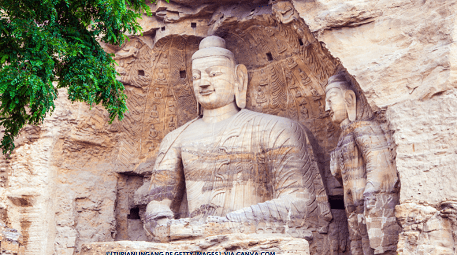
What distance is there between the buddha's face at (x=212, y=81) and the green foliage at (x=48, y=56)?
2195mm

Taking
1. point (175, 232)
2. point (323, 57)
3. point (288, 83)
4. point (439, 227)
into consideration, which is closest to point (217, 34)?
point (288, 83)

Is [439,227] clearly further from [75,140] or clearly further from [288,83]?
[75,140]

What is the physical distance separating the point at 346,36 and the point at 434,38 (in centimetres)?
102

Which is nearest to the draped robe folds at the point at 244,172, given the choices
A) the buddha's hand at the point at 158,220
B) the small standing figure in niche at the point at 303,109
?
the buddha's hand at the point at 158,220

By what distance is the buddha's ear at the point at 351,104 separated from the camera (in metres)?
6.96

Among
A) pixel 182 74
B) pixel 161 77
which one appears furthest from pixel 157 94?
pixel 182 74

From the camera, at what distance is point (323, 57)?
Result: 297 inches

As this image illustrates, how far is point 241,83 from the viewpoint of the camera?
28.3ft

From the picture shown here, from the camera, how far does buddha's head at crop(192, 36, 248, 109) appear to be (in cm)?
838

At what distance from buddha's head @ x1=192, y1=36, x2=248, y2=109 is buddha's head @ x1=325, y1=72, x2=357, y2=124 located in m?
1.69

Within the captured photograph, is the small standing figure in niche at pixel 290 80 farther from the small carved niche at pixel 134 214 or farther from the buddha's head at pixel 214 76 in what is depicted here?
the small carved niche at pixel 134 214

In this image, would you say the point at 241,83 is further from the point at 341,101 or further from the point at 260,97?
the point at 341,101

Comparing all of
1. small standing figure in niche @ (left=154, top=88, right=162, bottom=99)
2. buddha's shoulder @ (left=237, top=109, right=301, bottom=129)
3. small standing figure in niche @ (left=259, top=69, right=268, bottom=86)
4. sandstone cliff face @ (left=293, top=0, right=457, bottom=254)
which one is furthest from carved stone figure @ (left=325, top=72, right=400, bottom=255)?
small standing figure in niche @ (left=154, top=88, right=162, bottom=99)

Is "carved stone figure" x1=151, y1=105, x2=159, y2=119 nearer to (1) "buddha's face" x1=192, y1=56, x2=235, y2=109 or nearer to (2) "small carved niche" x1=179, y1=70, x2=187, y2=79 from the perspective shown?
(2) "small carved niche" x1=179, y1=70, x2=187, y2=79
